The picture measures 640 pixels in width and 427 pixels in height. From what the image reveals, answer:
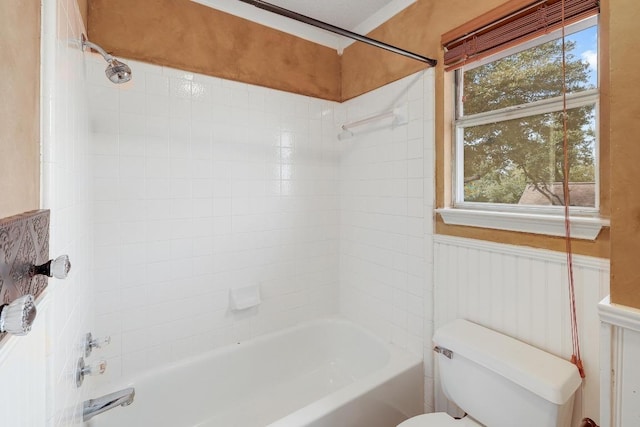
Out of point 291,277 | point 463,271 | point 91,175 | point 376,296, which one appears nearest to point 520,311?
point 463,271

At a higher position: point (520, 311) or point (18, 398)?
point (18, 398)

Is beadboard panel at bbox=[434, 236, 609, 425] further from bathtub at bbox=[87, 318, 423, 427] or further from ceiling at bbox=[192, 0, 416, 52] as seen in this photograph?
ceiling at bbox=[192, 0, 416, 52]

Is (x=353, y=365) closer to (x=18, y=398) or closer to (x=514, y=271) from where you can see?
(x=514, y=271)

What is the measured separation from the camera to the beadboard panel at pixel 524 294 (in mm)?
1190

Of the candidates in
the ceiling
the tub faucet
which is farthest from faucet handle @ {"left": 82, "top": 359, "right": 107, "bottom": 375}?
the ceiling

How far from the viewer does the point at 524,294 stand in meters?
1.38

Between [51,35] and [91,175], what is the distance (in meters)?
0.95

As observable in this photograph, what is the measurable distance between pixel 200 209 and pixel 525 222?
172 cm

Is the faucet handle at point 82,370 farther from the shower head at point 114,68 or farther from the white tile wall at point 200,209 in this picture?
the shower head at point 114,68

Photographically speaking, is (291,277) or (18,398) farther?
(291,277)

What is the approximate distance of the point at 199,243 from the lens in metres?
1.91

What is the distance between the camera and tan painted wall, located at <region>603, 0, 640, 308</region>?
2.40 feet

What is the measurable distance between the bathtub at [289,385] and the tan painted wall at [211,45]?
1.77m

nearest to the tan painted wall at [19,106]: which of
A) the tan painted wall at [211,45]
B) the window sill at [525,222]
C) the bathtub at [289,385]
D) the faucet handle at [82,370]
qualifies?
the faucet handle at [82,370]
